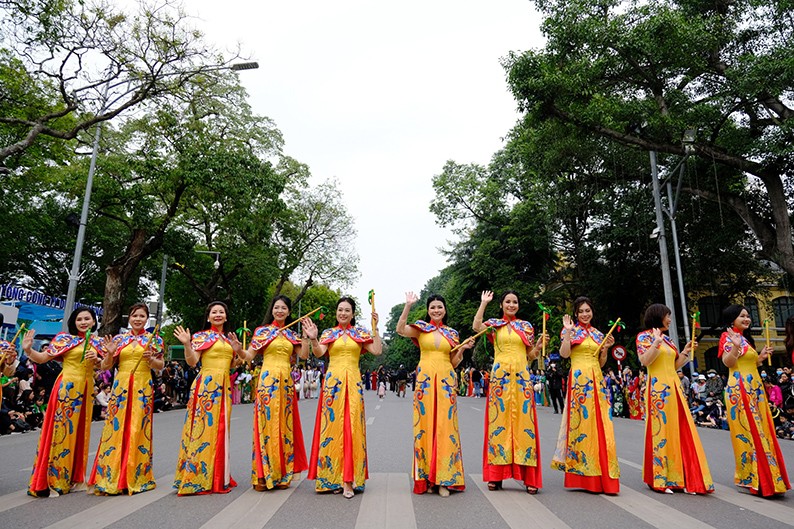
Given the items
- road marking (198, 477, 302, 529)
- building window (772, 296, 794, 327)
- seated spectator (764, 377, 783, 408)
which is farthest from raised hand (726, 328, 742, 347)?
building window (772, 296, 794, 327)

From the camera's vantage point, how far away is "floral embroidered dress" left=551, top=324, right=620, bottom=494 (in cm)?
522

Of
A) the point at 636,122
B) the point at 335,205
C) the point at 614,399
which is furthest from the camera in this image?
the point at 335,205

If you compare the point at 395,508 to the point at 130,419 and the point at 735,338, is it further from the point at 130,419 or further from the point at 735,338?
the point at 735,338

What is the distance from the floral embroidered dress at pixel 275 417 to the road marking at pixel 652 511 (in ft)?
9.83

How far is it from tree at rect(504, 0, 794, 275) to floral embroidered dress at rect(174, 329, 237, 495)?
13033mm

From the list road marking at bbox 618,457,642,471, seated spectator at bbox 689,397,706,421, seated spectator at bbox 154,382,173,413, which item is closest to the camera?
road marking at bbox 618,457,642,471

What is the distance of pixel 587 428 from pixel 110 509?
4257 millimetres

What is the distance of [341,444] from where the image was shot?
204 inches

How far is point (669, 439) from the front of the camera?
5418 mm

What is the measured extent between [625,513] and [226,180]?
16.2 meters

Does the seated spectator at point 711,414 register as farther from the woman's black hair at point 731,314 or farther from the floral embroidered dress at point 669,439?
the floral embroidered dress at point 669,439

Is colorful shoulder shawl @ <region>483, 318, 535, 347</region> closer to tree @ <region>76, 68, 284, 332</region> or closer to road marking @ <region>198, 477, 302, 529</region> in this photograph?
road marking @ <region>198, 477, 302, 529</region>

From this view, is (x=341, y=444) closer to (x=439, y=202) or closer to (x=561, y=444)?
(x=561, y=444)

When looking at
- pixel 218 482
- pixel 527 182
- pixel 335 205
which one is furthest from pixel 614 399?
pixel 335 205
